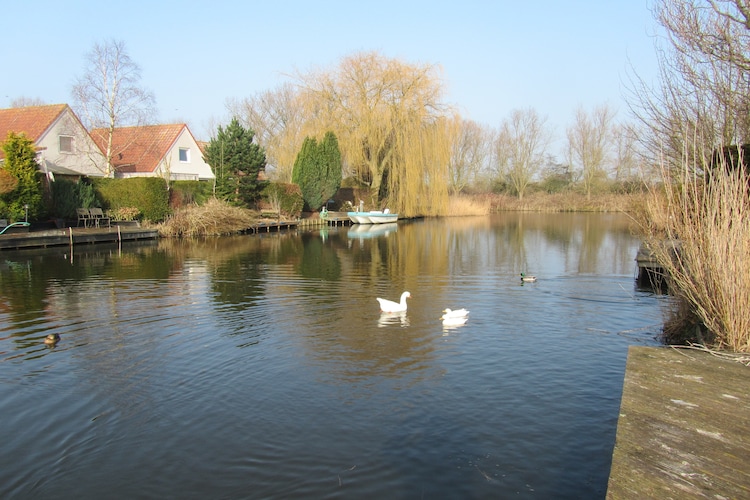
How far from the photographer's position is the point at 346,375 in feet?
24.7

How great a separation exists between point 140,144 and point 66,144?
24.8ft

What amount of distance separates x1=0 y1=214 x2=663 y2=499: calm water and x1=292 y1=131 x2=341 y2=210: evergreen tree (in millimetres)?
25832

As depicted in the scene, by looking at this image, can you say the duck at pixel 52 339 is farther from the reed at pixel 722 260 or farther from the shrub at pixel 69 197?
the shrub at pixel 69 197

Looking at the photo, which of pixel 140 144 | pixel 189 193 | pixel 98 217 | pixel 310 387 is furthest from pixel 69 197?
pixel 310 387

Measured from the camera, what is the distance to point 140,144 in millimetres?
41906

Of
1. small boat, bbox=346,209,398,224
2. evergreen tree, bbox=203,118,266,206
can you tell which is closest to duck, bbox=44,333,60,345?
evergreen tree, bbox=203,118,266,206

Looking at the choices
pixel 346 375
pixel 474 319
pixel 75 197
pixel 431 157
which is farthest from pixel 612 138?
pixel 346 375

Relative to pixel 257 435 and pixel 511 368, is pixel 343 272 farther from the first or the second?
pixel 257 435

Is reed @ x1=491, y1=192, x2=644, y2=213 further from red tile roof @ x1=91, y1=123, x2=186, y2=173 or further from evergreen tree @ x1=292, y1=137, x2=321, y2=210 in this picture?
red tile roof @ x1=91, y1=123, x2=186, y2=173

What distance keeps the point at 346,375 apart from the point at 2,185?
65.2 feet

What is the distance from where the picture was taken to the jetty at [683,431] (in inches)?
133

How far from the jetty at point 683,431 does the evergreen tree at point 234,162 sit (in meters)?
29.4

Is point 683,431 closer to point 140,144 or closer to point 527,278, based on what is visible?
point 527,278

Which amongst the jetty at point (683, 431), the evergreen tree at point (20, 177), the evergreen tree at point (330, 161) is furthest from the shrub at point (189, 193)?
the jetty at point (683, 431)
